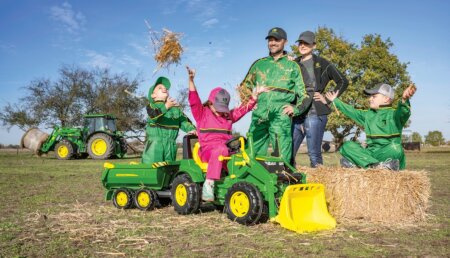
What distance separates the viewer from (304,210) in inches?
199

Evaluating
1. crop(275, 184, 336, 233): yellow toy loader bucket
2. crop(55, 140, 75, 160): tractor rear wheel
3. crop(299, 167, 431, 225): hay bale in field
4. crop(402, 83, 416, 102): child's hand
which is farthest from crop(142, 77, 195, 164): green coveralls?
crop(55, 140, 75, 160): tractor rear wheel

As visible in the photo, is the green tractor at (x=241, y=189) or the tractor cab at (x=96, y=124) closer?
the green tractor at (x=241, y=189)

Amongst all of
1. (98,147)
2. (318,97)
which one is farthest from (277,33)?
(98,147)

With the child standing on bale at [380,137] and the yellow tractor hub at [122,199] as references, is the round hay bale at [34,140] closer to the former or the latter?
the yellow tractor hub at [122,199]

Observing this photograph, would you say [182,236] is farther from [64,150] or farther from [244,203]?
[64,150]

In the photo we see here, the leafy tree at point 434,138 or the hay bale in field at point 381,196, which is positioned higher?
the leafy tree at point 434,138

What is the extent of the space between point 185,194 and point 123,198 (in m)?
1.25

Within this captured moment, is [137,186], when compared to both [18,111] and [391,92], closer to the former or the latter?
[391,92]

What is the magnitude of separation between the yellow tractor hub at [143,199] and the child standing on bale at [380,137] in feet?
9.74

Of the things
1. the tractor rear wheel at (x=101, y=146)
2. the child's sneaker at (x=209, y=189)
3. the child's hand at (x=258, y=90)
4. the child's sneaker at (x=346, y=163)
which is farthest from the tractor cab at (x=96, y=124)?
the child's sneaker at (x=209, y=189)

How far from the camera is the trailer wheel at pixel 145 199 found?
6309mm

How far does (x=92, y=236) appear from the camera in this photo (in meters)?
4.50

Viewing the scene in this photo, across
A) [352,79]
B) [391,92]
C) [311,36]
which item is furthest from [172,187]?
[352,79]

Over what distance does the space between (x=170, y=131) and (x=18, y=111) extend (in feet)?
123
